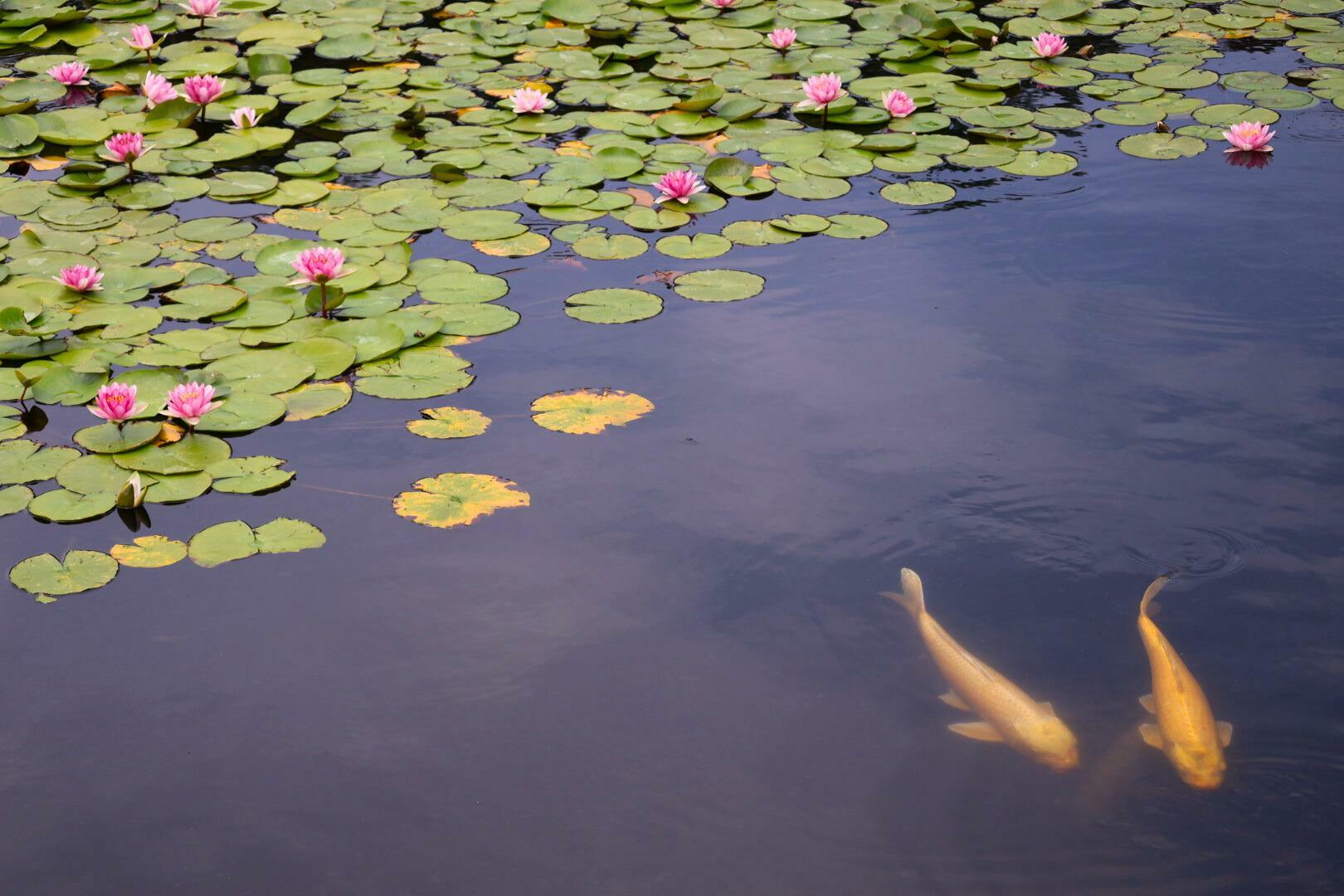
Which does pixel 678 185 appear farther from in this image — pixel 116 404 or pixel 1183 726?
pixel 1183 726

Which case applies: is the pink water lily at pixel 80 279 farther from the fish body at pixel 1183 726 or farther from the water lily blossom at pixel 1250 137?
the water lily blossom at pixel 1250 137

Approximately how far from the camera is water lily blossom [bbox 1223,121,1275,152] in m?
5.17

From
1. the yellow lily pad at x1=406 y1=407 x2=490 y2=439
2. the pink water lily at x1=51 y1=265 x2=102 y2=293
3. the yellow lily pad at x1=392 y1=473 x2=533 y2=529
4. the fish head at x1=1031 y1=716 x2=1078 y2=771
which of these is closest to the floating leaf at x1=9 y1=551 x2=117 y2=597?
the yellow lily pad at x1=392 y1=473 x2=533 y2=529

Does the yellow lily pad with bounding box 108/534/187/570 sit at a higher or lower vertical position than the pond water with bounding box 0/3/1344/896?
higher

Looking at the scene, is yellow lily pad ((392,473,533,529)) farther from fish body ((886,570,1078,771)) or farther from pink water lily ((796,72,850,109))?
pink water lily ((796,72,850,109))

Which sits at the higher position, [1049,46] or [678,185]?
[1049,46]

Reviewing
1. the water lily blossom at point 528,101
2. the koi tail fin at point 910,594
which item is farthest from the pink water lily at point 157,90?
the koi tail fin at point 910,594

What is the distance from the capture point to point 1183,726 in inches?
101

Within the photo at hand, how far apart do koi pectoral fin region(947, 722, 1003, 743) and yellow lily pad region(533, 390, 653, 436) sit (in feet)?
4.86

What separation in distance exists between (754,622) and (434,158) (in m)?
3.25

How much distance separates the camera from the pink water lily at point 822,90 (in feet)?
18.2

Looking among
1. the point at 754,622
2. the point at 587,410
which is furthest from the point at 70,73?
the point at 754,622

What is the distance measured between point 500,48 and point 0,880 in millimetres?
5383

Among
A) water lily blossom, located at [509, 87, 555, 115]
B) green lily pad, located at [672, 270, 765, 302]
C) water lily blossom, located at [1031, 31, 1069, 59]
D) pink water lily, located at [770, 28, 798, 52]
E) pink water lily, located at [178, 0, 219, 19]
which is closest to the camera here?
green lily pad, located at [672, 270, 765, 302]
